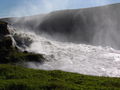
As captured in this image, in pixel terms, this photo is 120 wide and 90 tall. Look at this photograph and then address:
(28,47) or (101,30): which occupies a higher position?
(101,30)

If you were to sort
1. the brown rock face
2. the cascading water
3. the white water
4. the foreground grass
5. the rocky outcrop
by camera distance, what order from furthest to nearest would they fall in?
the brown rock face < the rocky outcrop < the cascading water < the white water < the foreground grass

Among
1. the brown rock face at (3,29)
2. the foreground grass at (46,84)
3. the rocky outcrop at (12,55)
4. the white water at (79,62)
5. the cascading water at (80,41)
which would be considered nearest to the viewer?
the foreground grass at (46,84)

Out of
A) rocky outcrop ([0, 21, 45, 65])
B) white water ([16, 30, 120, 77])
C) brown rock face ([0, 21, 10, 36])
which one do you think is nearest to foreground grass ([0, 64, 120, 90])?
white water ([16, 30, 120, 77])

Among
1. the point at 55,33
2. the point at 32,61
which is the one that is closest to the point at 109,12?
the point at 55,33

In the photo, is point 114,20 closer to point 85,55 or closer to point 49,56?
point 85,55

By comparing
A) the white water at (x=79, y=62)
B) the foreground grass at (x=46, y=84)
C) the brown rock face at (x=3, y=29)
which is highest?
the brown rock face at (x=3, y=29)

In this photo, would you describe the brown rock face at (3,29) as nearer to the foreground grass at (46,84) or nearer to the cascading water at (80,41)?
the cascading water at (80,41)

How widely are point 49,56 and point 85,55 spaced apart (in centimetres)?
627

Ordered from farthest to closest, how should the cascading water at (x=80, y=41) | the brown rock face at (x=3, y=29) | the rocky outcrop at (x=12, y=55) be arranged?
the brown rock face at (x=3, y=29) → the rocky outcrop at (x=12, y=55) → the cascading water at (x=80, y=41)

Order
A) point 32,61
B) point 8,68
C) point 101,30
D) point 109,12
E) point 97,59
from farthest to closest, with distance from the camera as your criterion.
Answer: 1. point 109,12
2. point 101,30
3. point 97,59
4. point 32,61
5. point 8,68

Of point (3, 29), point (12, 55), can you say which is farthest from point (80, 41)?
point (12, 55)

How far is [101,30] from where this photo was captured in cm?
6344

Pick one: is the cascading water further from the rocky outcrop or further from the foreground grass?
the foreground grass

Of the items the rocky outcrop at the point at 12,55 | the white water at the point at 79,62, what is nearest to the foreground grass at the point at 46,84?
the white water at the point at 79,62
